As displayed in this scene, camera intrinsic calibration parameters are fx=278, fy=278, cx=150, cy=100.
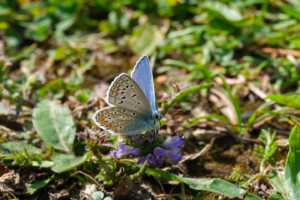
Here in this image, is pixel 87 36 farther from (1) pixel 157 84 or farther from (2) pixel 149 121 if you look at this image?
(2) pixel 149 121

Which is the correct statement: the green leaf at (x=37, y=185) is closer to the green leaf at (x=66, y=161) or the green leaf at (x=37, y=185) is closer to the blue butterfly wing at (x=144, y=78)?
the green leaf at (x=66, y=161)

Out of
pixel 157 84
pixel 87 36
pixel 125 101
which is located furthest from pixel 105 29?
pixel 125 101

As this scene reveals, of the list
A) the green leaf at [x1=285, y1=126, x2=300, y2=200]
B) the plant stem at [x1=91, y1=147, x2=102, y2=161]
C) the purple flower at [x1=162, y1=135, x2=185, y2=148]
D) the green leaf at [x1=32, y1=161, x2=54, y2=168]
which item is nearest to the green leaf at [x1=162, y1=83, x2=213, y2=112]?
the purple flower at [x1=162, y1=135, x2=185, y2=148]

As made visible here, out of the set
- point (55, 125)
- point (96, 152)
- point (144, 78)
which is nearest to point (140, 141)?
point (96, 152)

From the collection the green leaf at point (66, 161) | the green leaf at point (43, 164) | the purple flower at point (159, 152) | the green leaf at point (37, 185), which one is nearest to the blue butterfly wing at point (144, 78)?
the purple flower at point (159, 152)

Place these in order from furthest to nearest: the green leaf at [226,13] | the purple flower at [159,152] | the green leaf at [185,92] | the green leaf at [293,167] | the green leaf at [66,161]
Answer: the green leaf at [226,13] < the green leaf at [185,92] < the green leaf at [66,161] < the green leaf at [293,167] < the purple flower at [159,152]

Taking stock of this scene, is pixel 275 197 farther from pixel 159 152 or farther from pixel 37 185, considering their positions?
pixel 37 185

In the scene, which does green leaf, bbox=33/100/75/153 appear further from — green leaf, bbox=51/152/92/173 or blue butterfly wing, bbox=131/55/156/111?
blue butterfly wing, bbox=131/55/156/111

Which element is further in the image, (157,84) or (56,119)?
(157,84)
